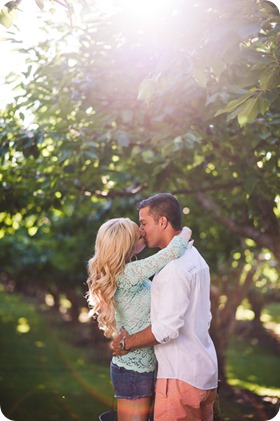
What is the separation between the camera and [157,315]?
361 centimetres

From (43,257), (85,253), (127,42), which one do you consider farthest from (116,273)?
(43,257)

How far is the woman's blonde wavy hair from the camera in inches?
150

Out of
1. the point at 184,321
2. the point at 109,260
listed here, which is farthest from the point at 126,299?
the point at 184,321

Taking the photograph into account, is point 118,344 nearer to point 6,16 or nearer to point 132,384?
point 132,384

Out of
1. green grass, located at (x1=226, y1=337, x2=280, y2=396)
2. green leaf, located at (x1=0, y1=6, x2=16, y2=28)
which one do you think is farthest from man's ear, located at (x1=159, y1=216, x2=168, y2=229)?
green grass, located at (x1=226, y1=337, x2=280, y2=396)

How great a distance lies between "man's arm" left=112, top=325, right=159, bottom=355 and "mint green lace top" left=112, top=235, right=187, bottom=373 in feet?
0.25

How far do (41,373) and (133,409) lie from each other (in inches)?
574

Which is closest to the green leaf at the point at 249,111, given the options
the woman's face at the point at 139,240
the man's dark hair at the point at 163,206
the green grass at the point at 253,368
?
the man's dark hair at the point at 163,206

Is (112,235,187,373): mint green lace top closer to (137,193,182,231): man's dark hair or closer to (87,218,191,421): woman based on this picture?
(87,218,191,421): woman

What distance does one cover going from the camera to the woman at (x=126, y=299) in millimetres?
3807

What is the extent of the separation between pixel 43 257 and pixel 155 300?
18508 millimetres

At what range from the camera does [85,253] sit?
1747 cm

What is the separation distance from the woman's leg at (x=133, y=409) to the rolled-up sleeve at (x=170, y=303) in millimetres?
456

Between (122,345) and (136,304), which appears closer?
(122,345)
